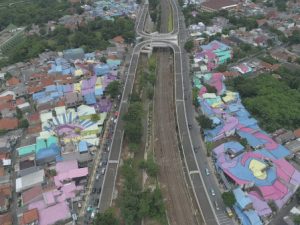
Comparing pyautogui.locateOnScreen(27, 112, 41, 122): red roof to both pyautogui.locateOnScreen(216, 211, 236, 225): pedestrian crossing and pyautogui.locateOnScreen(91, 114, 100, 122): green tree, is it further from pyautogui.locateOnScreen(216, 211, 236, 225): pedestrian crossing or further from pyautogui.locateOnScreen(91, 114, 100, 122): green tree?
pyautogui.locateOnScreen(216, 211, 236, 225): pedestrian crossing

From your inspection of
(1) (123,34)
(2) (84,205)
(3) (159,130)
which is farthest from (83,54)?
(2) (84,205)

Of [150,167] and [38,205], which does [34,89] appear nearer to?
[38,205]

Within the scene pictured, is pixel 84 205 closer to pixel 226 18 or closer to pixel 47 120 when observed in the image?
pixel 47 120

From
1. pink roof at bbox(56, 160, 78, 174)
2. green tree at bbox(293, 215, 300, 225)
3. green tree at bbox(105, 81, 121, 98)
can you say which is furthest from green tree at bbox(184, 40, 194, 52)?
green tree at bbox(293, 215, 300, 225)

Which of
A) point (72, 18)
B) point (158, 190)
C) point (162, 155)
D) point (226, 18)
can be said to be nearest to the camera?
point (158, 190)

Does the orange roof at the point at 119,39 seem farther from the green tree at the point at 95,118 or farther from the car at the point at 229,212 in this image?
the car at the point at 229,212

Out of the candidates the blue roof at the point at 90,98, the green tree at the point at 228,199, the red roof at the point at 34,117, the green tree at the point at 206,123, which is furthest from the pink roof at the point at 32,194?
the green tree at the point at 206,123
